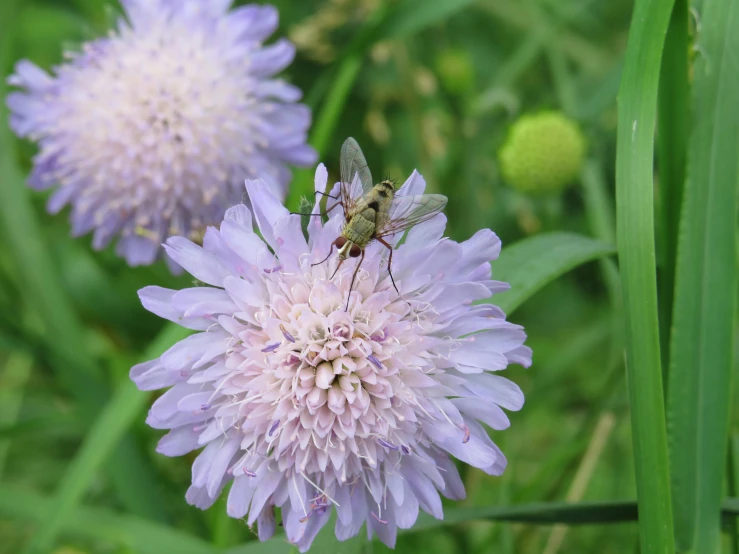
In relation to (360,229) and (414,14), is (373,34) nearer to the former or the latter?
(414,14)

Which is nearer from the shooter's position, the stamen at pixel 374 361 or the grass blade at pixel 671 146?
the stamen at pixel 374 361

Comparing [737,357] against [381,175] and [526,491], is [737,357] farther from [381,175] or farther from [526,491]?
[381,175]

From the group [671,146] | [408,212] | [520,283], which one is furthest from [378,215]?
[671,146]

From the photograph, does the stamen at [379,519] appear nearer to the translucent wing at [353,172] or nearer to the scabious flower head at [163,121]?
the translucent wing at [353,172]

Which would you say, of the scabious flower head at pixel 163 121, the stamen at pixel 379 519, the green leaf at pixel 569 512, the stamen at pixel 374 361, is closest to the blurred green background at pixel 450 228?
the scabious flower head at pixel 163 121

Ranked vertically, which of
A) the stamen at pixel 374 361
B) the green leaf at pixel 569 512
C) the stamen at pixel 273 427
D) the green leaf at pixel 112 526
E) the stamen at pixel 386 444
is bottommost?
the green leaf at pixel 112 526

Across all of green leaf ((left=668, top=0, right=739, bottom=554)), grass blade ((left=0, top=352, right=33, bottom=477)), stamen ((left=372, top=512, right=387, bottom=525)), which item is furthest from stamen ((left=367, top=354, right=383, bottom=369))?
grass blade ((left=0, top=352, right=33, bottom=477))

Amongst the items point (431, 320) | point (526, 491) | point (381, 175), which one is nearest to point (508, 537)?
point (526, 491)
